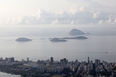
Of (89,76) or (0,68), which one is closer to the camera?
(89,76)

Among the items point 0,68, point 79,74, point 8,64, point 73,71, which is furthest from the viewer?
point 8,64

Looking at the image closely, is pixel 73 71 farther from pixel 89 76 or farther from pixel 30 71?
pixel 30 71

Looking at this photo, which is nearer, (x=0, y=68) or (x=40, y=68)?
(x=40, y=68)

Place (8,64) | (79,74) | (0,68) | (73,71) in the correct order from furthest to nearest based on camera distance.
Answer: (8,64) → (0,68) → (73,71) → (79,74)

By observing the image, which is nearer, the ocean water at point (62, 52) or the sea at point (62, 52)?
the sea at point (62, 52)

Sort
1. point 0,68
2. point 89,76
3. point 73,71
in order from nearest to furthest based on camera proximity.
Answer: point 89,76
point 73,71
point 0,68

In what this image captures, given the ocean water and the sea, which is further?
the ocean water

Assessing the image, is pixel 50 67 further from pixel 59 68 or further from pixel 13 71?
pixel 13 71

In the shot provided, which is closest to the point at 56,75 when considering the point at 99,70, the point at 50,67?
the point at 50,67

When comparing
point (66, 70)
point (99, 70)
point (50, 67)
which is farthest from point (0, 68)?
point (99, 70)
